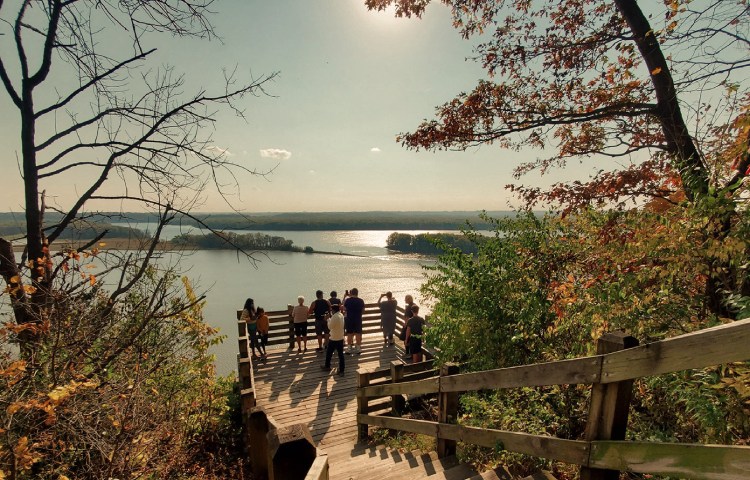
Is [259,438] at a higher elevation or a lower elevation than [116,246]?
lower

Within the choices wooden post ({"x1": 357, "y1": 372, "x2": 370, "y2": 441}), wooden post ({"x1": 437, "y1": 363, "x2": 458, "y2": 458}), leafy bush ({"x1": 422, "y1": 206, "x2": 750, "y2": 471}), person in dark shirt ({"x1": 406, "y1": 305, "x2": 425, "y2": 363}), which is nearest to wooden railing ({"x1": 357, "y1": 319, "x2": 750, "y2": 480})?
leafy bush ({"x1": 422, "y1": 206, "x2": 750, "y2": 471})

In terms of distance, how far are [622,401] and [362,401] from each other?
181 inches

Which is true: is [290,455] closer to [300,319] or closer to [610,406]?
[610,406]

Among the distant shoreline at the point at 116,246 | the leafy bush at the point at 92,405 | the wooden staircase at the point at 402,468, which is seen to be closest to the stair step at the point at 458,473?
the wooden staircase at the point at 402,468

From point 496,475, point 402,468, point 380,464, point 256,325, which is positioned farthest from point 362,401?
point 256,325

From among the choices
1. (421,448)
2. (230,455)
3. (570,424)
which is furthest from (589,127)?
(230,455)

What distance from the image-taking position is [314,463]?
4.73 feet

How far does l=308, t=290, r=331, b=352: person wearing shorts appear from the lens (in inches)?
358

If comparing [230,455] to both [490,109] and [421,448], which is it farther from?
[490,109]

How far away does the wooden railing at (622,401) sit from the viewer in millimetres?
1160

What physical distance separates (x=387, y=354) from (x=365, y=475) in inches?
226

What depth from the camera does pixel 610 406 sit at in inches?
67.2

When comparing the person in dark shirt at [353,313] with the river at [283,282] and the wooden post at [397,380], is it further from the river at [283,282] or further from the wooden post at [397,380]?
the river at [283,282]

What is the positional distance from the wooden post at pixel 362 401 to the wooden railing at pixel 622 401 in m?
2.99
